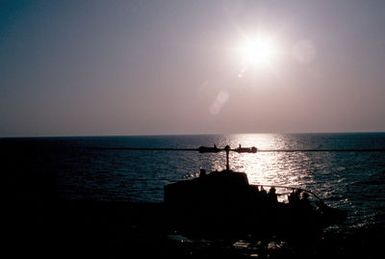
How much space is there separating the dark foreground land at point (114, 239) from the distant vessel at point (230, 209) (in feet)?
2.28

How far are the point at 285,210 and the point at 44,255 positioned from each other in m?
14.4

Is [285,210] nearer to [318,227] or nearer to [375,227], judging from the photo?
[318,227]

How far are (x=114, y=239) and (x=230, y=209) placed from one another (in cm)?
722

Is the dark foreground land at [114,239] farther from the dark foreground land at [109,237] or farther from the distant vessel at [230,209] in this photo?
the distant vessel at [230,209]

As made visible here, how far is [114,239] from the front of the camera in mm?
19406

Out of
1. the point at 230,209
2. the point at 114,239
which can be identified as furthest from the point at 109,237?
the point at 230,209

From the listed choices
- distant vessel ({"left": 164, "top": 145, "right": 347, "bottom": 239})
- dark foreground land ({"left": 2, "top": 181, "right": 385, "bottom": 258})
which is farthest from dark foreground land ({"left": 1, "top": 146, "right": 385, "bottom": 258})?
distant vessel ({"left": 164, "top": 145, "right": 347, "bottom": 239})

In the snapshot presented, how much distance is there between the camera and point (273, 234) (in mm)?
23562

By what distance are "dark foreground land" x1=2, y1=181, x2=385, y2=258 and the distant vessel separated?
2.28 feet

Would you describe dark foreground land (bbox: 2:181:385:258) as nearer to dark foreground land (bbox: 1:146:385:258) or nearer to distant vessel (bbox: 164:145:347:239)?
dark foreground land (bbox: 1:146:385:258)

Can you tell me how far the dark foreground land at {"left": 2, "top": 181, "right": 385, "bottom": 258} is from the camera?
1723 cm

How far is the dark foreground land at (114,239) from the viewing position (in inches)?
679

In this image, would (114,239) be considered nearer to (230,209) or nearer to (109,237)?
(109,237)

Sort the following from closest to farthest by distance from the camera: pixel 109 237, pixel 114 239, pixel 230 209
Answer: pixel 114 239 < pixel 109 237 < pixel 230 209
